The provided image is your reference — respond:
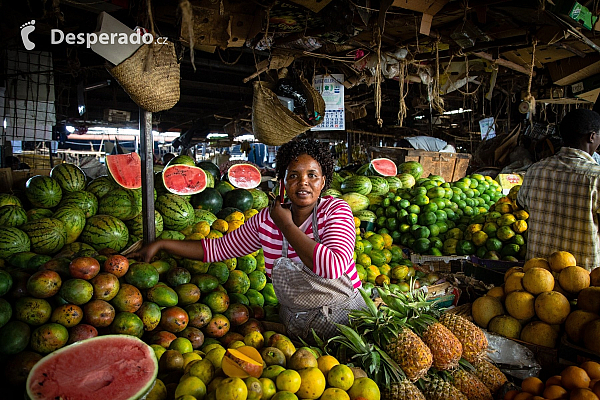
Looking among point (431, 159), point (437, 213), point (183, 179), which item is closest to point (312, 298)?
point (183, 179)

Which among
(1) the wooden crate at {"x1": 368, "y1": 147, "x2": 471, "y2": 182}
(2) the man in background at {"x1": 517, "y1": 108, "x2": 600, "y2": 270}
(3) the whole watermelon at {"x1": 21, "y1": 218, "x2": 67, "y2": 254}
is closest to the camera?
(3) the whole watermelon at {"x1": 21, "y1": 218, "x2": 67, "y2": 254}

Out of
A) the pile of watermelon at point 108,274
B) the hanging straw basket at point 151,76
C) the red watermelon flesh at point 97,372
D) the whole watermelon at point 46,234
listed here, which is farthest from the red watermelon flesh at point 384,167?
the red watermelon flesh at point 97,372

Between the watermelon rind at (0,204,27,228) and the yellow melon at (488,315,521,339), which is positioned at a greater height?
the watermelon rind at (0,204,27,228)

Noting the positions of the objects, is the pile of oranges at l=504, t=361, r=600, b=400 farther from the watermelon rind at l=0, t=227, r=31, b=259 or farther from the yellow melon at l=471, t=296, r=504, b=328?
the watermelon rind at l=0, t=227, r=31, b=259

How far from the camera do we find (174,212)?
3.41 m

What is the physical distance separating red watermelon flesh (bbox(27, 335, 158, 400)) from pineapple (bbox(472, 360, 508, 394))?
162cm

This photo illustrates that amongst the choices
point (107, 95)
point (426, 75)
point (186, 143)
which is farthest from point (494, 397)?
point (186, 143)

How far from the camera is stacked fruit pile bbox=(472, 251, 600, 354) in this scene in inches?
82.0

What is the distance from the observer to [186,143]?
1089cm

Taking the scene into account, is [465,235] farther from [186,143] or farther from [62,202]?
[186,143]

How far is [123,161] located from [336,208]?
256 centimetres

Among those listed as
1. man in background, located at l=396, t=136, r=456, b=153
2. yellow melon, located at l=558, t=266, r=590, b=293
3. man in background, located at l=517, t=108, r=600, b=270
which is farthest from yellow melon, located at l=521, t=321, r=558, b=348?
man in background, located at l=396, t=136, r=456, b=153

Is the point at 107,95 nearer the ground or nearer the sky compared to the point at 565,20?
nearer the sky

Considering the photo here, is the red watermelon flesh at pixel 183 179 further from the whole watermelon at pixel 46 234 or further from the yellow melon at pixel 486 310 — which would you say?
the yellow melon at pixel 486 310
